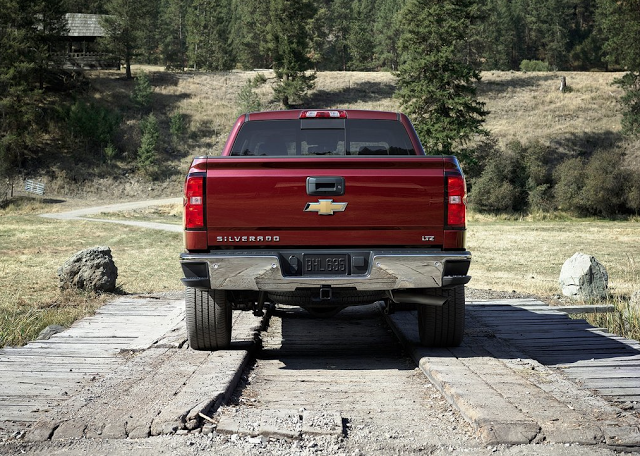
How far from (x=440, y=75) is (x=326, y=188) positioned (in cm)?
4239

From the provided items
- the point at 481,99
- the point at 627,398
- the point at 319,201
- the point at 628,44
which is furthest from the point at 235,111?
the point at 627,398

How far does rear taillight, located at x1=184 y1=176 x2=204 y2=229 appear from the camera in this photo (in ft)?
19.5

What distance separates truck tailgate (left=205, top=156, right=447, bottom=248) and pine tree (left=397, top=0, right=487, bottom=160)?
4005 centimetres

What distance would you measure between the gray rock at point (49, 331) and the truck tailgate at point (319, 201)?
10.0 feet

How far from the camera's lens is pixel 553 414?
4637mm

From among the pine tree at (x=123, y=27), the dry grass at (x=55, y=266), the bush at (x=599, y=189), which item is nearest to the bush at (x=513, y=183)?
the bush at (x=599, y=189)

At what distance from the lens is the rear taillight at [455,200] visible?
6000 mm

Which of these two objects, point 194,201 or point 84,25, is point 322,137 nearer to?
point 194,201

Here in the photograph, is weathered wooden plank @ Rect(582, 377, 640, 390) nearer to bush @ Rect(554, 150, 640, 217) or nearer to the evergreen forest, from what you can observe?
bush @ Rect(554, 150, 640, 217)

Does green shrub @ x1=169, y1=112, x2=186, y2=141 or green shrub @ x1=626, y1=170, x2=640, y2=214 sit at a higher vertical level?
green shrub @ x1=169, y1=112, x2=186, y2=141

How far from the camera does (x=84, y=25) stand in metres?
72.9

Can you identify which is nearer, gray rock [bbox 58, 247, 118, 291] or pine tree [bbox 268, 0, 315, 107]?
gray rock [bbox 58, 247, 118, 291]

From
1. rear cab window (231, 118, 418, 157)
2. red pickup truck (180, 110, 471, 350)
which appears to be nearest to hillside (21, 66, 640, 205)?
rear cab window (231, 118, 418, 157)

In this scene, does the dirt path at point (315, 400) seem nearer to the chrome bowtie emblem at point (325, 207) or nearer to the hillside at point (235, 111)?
the chrome bowtie emblem at point (325, 207)
